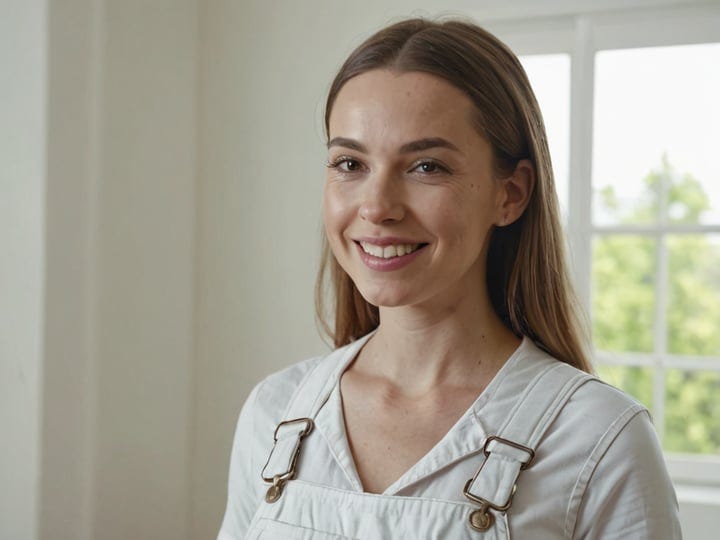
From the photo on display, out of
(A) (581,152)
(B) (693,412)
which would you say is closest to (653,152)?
(A) (581,152)

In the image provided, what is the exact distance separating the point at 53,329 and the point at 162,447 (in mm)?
704

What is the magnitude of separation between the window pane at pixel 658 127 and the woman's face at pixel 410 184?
1.44 metres

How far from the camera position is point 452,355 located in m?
1.22

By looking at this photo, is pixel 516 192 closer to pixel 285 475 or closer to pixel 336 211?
pixel 336 211

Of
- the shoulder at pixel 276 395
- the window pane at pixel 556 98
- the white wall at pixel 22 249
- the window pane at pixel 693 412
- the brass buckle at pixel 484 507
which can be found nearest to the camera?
the brass buckle at pixel 484 507

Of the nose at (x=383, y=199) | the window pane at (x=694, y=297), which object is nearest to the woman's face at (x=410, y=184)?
the nose at (x=383, y=199)

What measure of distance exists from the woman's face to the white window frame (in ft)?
Result: 4.18

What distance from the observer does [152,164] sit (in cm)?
238

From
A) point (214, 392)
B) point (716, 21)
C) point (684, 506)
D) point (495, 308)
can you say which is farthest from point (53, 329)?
point (716, 21)

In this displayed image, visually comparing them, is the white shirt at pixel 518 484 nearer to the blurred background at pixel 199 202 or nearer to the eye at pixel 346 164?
the eye at pixel 346 164

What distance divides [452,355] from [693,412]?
3313 mm

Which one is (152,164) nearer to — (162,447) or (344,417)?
(162,447)

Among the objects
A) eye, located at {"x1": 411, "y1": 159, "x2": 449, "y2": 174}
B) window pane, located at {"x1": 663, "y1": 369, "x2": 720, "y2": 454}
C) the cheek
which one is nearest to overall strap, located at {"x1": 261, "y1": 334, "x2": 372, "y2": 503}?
the cheek

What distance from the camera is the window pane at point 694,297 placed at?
3.33 metres
